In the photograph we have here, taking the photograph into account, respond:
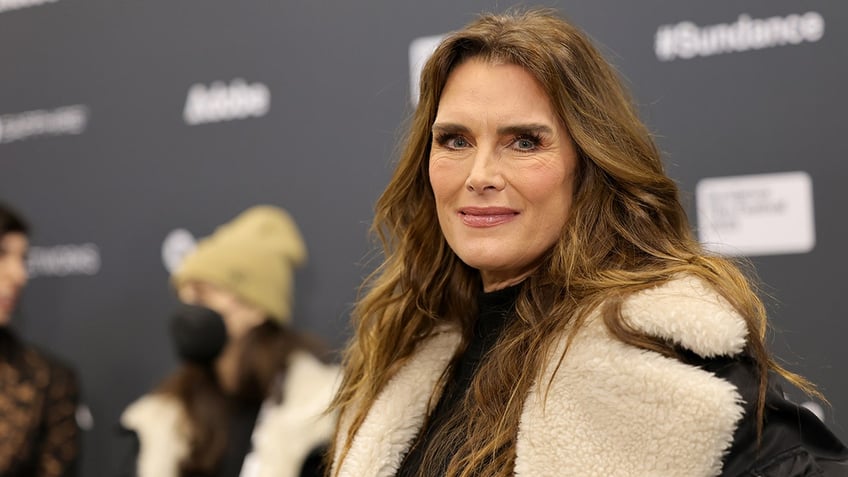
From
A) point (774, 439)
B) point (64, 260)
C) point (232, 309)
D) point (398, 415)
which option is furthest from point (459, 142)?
point (64, 260)

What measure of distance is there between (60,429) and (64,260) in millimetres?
594

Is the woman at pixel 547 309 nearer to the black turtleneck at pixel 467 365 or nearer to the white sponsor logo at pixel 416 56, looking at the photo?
the black turtleneck at pixel 467 365

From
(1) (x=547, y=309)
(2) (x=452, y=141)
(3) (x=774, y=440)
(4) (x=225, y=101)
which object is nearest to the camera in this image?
(3) (x=774, y=440)

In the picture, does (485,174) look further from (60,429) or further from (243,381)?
(60,429)

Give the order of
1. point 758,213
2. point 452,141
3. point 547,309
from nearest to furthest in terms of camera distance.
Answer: point 547,309, point 452,141, point 758,213

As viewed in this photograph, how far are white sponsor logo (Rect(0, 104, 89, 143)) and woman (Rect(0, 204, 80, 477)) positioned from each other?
394 millimetres

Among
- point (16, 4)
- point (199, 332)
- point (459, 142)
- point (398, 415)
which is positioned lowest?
point (199, 332)

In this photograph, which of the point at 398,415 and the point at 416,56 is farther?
the point at 416,56

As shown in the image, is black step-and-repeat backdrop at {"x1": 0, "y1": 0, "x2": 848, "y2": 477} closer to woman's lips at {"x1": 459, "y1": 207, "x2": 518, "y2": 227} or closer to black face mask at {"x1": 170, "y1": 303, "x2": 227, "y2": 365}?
black face mask at {"x1": 170, "y1": 303, "x2": 227, "y2": 365}

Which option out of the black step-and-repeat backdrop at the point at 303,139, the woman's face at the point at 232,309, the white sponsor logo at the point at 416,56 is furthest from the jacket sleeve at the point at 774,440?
the woman's face at the point at 232,309

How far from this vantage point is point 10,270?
10.4ft

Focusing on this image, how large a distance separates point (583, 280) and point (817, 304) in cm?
113

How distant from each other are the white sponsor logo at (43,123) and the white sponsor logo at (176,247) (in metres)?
0.50

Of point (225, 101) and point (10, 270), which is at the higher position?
point (225, 101)
